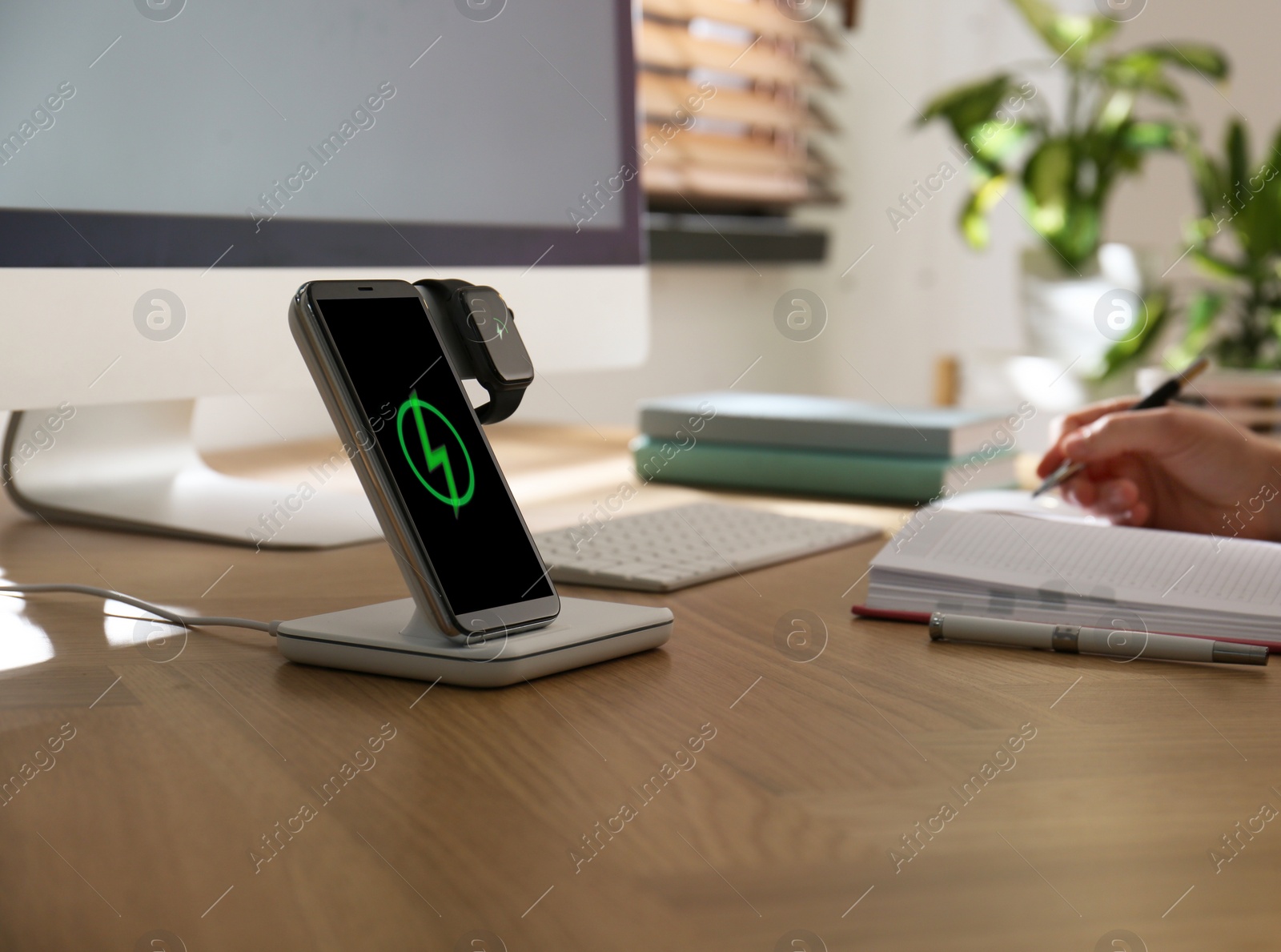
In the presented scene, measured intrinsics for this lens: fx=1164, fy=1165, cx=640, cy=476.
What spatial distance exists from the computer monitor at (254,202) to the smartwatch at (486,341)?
263 mm

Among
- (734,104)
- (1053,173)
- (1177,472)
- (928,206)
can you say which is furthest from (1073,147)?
(1177,472)

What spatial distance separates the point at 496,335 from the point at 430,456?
0.23 ft

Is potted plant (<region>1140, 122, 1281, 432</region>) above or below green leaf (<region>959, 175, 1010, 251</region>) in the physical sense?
below

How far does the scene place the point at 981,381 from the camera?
2.42 metres

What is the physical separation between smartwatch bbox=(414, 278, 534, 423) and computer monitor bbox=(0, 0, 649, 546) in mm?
263

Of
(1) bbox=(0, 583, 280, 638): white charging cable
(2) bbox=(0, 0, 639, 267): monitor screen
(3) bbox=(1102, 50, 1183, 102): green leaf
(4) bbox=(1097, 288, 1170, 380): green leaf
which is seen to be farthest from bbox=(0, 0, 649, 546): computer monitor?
(3) bbox=(1102, 50, 1183, 102): green leaf

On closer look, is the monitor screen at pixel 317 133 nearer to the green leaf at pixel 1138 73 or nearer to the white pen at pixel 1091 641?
the white pen at pixel 1091 641

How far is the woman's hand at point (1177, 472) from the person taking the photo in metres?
0.84

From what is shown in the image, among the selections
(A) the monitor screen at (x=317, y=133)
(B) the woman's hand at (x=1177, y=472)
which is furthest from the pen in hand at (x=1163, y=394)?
(A) the monitor screen at (x=317, y=133)

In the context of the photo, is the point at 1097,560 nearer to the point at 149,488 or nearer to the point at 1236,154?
the point at 149,488

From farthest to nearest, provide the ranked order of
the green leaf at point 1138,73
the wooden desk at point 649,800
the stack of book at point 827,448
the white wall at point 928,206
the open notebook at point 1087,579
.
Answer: the white wall at point 928,206
the green leaf at point 1138,73
the stack of book at point 827,448
the open notebook at point 1087,579
the wooden desk at point 649,800

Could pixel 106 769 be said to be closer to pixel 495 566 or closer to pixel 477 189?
pixel 495 566

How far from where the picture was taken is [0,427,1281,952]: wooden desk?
1.03ft

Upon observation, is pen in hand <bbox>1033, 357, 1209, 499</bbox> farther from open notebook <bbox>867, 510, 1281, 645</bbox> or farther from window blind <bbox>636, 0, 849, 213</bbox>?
window blind <bbox>636, 0, 849, 213</bbox>
